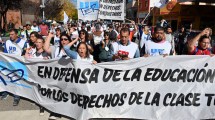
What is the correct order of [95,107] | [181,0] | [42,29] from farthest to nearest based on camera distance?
[181,0], [42,29], [95,107]

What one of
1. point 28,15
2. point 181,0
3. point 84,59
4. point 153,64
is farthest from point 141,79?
point 28,15

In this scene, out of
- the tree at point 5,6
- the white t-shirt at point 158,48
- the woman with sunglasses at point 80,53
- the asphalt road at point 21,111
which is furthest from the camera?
the tree at point 5,6

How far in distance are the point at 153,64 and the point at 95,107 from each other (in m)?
1.22

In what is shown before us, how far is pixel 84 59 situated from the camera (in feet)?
18.7

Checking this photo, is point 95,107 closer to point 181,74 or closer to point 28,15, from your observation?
point 181,74

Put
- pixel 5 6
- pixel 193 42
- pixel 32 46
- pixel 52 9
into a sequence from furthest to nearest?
pixel 52 9, pixel 5 6, pixel 32 46, pixel 193 42

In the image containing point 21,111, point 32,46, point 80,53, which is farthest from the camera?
point 32,46

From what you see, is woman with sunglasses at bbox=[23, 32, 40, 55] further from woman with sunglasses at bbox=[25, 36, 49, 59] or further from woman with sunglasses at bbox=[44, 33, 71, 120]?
woman with sunglasses at bbox=[44, 33, 71, 120]

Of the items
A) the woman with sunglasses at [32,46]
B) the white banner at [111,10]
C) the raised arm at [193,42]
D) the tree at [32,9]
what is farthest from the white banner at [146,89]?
the tree at [32,9]

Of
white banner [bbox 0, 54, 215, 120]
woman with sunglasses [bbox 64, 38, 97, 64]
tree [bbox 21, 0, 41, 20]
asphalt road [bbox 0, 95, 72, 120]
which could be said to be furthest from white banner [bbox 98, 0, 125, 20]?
tree [bbox 21, 0, 41, 20]

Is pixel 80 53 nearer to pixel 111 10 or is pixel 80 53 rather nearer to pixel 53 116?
pixel 53 116

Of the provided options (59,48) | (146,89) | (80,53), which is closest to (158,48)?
(146,89)

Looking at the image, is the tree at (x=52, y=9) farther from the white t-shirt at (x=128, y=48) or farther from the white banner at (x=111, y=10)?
the white t-shirt at (x=128, y=48)

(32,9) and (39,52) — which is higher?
(32,9)
